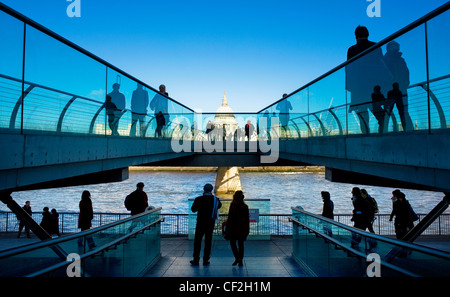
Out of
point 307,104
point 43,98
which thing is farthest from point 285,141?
point 43,98

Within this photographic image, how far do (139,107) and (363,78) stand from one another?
5175 mm

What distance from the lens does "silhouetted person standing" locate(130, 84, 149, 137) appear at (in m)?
7.88

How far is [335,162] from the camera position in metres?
7.32

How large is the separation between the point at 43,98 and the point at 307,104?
668cm

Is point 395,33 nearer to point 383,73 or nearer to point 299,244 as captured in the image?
point 383,73

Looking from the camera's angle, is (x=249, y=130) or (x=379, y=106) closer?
(x=379, y=106)

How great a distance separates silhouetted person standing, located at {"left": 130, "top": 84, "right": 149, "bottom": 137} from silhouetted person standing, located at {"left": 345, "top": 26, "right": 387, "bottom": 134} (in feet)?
15.3

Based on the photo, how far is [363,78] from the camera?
18.5ft

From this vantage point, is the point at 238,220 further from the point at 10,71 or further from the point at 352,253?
the point at 10,71

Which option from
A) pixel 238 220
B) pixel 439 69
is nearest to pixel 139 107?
pixel 238 220

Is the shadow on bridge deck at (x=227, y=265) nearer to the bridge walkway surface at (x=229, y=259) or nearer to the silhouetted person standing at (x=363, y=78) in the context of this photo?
the bridge walkway surface at (x=229, y=259)

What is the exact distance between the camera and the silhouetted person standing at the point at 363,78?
5125mm

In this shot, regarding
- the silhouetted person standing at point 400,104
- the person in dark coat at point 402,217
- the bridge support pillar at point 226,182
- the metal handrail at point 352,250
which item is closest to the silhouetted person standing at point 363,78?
the silhouetted person standing at point 400,104
